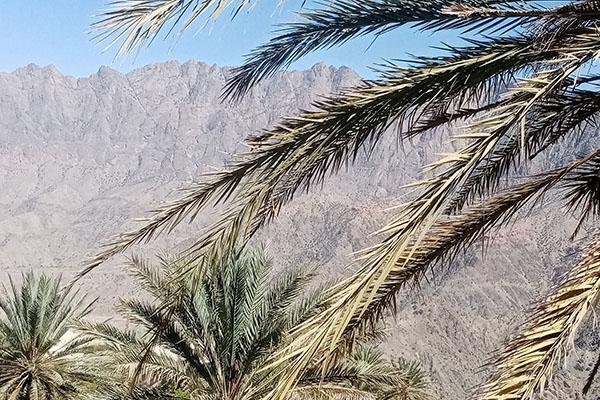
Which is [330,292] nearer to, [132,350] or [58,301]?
[132,350]

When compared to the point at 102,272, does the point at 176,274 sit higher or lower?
lower

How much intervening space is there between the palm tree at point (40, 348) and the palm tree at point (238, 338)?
6.94 ft

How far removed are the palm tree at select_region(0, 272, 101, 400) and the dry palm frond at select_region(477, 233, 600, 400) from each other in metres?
8.91

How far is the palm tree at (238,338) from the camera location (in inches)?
296

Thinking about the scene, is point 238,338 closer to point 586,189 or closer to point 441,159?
point 586,189

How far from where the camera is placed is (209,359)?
827cm

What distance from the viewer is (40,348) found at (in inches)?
428

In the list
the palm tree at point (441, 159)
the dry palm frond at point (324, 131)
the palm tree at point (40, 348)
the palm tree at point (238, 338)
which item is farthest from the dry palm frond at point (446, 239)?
the palm tree at point (40, 348)

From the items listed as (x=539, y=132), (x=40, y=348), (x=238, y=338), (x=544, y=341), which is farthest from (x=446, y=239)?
(x=40, y=348)

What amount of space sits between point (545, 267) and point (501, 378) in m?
117

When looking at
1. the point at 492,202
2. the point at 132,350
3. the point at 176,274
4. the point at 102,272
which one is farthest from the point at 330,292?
the point at 102,272

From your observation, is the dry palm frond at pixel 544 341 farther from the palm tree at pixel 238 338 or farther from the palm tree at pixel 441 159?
the palm tree at pixel 238 338

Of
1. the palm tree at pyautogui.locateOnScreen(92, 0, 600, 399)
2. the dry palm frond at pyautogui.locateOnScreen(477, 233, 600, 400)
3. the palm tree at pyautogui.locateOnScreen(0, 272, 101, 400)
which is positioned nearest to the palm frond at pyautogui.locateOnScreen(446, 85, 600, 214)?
the palm tree at pyautogui.locateOnScreen(92, 0, 600, 399)

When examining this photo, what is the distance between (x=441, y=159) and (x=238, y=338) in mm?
5946
